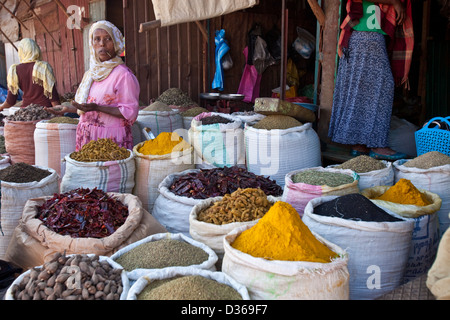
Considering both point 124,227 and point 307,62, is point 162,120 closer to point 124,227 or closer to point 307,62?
point 124,227

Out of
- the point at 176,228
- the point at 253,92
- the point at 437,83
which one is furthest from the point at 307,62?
the point at 176,228

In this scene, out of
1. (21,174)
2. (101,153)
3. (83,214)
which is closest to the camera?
(83,214)

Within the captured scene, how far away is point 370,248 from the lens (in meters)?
1.71

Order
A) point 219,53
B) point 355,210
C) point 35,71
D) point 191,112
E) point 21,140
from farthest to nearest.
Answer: point 219,53
point 35,71
point 191,112
point 21,140
point 355,210

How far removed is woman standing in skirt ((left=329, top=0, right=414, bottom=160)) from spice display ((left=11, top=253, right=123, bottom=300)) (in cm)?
257

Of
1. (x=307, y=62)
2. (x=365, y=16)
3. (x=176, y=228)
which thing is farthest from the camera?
(x=307, y=62)

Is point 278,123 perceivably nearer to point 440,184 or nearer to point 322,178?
point 322,178

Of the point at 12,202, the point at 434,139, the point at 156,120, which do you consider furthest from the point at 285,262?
the point at 156,120

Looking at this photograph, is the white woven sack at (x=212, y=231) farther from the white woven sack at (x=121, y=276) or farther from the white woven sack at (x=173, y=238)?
the white woven sack at (x=121, y=276)

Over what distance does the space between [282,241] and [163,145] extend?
5.43 feet

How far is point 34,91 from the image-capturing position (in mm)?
4766

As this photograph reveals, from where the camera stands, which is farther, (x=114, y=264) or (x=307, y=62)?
(x=307, y=62)

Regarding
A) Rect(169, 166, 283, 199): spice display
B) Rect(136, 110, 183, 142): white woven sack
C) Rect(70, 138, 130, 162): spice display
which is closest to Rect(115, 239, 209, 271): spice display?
Rect(169, 166, 283, 199): spice display
